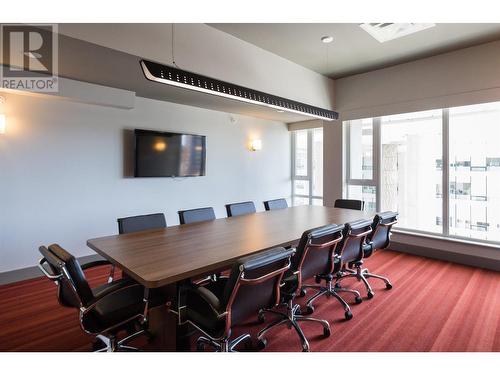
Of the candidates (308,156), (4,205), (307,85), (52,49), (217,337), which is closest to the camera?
(217,337)

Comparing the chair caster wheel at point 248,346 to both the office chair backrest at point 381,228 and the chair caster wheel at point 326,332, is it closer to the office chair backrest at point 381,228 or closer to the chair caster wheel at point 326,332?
the chair caster wheel at point 326,332

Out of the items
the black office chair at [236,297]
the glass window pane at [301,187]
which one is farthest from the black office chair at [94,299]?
the glass window pane at [301,187]

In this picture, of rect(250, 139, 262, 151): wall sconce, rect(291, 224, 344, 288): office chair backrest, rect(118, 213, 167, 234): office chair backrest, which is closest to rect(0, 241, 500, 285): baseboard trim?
rect(118, 213, 167, 234): office chair backrest

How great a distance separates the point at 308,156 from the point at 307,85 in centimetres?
214

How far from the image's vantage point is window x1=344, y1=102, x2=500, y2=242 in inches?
156

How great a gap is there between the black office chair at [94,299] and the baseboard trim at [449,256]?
433 cm

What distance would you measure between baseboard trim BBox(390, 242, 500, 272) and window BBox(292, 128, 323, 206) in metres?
2.00

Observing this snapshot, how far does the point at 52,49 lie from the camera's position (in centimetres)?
260

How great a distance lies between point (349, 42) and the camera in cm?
367

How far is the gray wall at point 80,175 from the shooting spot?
11.1 ft

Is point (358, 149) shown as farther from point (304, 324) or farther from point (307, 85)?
point (304, 324)

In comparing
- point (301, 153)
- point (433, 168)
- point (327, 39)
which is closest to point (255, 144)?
point (301, 153)

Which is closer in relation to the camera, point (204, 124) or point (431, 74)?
point (431, 74)

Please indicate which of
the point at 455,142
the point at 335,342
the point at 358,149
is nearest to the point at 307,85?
the point at 358,149
